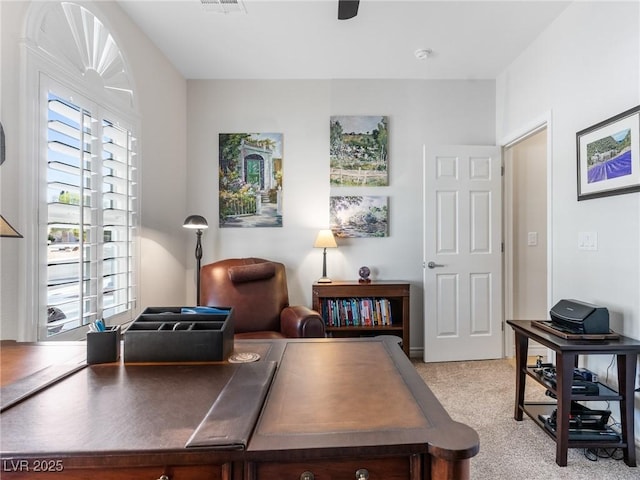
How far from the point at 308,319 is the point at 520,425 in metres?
1.50

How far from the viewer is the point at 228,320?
44.4 inches

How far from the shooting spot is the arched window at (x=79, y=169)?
1.58 meters

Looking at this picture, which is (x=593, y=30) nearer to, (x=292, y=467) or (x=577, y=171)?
(x=577, y=171)

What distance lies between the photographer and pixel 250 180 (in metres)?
3.33

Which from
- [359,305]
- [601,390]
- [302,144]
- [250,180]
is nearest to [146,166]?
[250,180]

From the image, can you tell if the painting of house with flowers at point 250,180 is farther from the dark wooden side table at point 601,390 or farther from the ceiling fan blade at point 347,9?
the dark wooden side table at point 601,390

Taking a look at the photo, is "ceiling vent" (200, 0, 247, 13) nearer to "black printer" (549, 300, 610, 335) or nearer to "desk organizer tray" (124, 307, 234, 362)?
"desk organizer tray" (124, 307, 234, 362)

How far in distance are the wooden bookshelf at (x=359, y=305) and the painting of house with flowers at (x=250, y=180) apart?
86cm

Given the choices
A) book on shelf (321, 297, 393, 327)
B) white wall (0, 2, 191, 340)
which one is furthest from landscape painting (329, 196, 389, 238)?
white wall (0, 2, 191, 340)

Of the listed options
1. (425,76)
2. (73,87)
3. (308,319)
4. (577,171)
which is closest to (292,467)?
(308,319)

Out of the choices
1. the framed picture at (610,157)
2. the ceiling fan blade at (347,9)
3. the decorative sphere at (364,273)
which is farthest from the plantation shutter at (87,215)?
the framed picture at (610,157)

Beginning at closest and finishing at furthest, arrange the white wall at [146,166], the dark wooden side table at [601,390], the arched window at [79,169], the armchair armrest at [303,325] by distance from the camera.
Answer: the white wall at [146,166], the arched window at [79,169], the dark wooden side table at [601,390], the armchair armrest at [303,325]

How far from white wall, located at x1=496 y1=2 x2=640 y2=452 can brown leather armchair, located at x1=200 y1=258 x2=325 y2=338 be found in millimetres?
1882

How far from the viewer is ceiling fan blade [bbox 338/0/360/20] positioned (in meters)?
2.04
